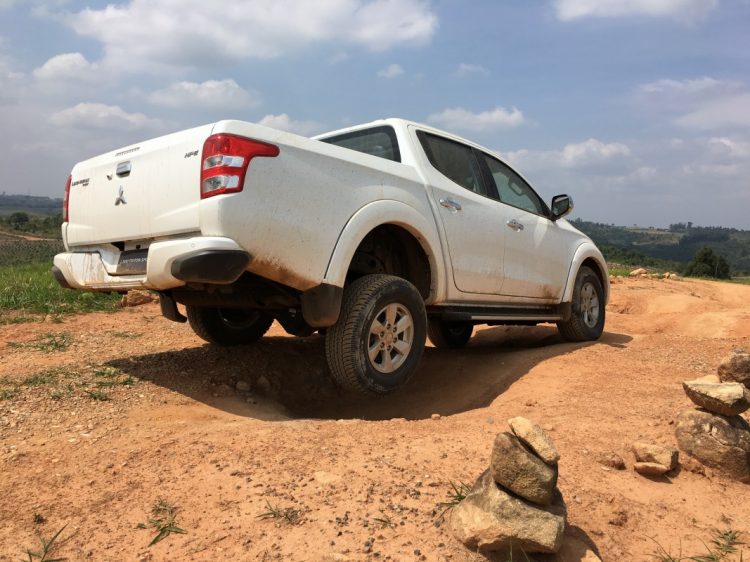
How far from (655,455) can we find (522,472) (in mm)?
1009

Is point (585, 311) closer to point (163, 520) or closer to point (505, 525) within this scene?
point (505, 525)

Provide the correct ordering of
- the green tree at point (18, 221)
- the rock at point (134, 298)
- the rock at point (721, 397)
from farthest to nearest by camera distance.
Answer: the green tree at point (18, 221) < the rock at point (134, 298) < the rock at point (721, 397)

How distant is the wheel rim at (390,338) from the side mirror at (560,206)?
8.60ft

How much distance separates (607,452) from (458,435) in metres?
0.71

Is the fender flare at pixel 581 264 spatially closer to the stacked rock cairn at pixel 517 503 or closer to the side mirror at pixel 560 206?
the side mirror at pixel 560 206

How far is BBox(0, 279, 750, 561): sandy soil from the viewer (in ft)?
7.21

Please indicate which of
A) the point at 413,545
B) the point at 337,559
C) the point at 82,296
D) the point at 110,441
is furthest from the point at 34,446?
the point at 82,296

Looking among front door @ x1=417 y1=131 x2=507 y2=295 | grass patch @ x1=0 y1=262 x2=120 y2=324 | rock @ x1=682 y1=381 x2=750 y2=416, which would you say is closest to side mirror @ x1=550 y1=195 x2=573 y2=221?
front door @ x1=417 y1=131 x2=507 y2=295

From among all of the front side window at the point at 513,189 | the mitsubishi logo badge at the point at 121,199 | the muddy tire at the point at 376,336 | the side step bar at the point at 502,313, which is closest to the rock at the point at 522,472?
the muddy tire at the point at 376,336

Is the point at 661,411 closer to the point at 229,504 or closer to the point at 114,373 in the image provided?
the point at 229,504

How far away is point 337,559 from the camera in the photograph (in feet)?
6.68

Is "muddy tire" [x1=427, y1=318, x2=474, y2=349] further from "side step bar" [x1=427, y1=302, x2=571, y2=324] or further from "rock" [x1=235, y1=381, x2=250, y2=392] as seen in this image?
"rock" [x1=235, y1=381, x2=250, y2=392]

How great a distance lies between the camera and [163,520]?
7.39 feet

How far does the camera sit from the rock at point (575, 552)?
2121 millimetres
